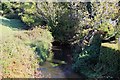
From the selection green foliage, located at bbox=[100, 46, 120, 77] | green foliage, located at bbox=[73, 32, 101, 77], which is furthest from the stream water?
green foliage, located at bbox=[100, 46, 120, 77]

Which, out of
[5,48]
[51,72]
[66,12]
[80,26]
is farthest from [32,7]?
[5,48]

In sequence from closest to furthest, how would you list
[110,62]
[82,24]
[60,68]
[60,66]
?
[110,62], [60,68], [60,66], [82,24]

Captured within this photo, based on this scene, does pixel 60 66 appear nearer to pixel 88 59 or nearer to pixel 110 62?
pixel 88 59

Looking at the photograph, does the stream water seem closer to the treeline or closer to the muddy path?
the muddy path

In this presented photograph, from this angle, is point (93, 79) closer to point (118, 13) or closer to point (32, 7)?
point (118, 13)

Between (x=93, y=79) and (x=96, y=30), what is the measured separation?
444cm

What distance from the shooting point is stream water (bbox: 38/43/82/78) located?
12.8m

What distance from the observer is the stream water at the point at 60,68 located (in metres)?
12.8

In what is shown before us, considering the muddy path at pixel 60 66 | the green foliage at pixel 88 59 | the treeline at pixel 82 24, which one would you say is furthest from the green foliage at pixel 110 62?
the muddy path at pixel 60 66

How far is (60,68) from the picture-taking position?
46.0 ft

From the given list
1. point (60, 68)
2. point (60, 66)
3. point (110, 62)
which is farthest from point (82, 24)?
point (110, 62)

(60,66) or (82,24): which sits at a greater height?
(82,24)

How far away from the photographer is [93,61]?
13.1m

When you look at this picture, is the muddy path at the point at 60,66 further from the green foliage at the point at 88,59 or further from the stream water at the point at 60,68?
the green foliage at the point at 88,59
